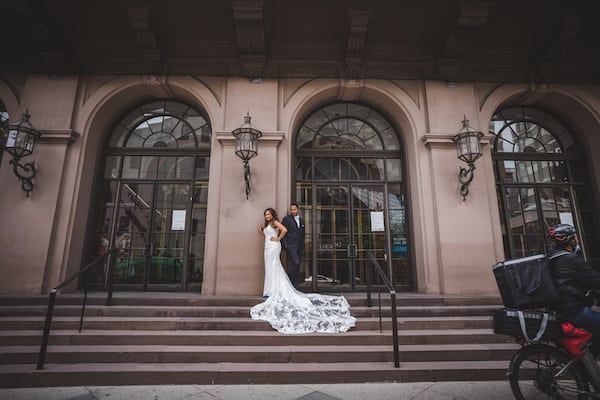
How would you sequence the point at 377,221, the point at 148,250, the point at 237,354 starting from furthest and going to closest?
the point at 377,221 → the point at 148,250 → the point at 237,354

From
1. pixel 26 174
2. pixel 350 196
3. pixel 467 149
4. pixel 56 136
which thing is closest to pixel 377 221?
pixel 350 196

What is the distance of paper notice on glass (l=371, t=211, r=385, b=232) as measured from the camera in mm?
7180

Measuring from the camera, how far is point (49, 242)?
6094 millimetres

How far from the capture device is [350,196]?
7344mm

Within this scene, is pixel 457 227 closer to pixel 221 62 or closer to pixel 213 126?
pixel 213 126

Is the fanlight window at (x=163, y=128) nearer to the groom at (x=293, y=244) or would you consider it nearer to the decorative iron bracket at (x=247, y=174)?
the decorative iron bracket at (x=247, y=174)

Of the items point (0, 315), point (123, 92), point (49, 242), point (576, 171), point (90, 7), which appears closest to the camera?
point (0, 315)

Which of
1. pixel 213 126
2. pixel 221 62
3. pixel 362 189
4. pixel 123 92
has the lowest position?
pixel 362 189

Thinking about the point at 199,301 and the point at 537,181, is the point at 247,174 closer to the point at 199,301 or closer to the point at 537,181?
the point at 199,301

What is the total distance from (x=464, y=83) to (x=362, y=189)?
3425 millimetres

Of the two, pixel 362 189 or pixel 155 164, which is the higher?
pixel 155 164

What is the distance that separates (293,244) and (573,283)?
4.19 m

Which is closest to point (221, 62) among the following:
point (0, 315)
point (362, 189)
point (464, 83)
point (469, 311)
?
point (362, 189)

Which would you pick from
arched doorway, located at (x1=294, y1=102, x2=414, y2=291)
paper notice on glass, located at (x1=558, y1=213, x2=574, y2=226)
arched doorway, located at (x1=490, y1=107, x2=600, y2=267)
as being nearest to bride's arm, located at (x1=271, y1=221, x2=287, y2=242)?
arched doorway, located at (x1=294, y1=102, x2=414, y2=291)
